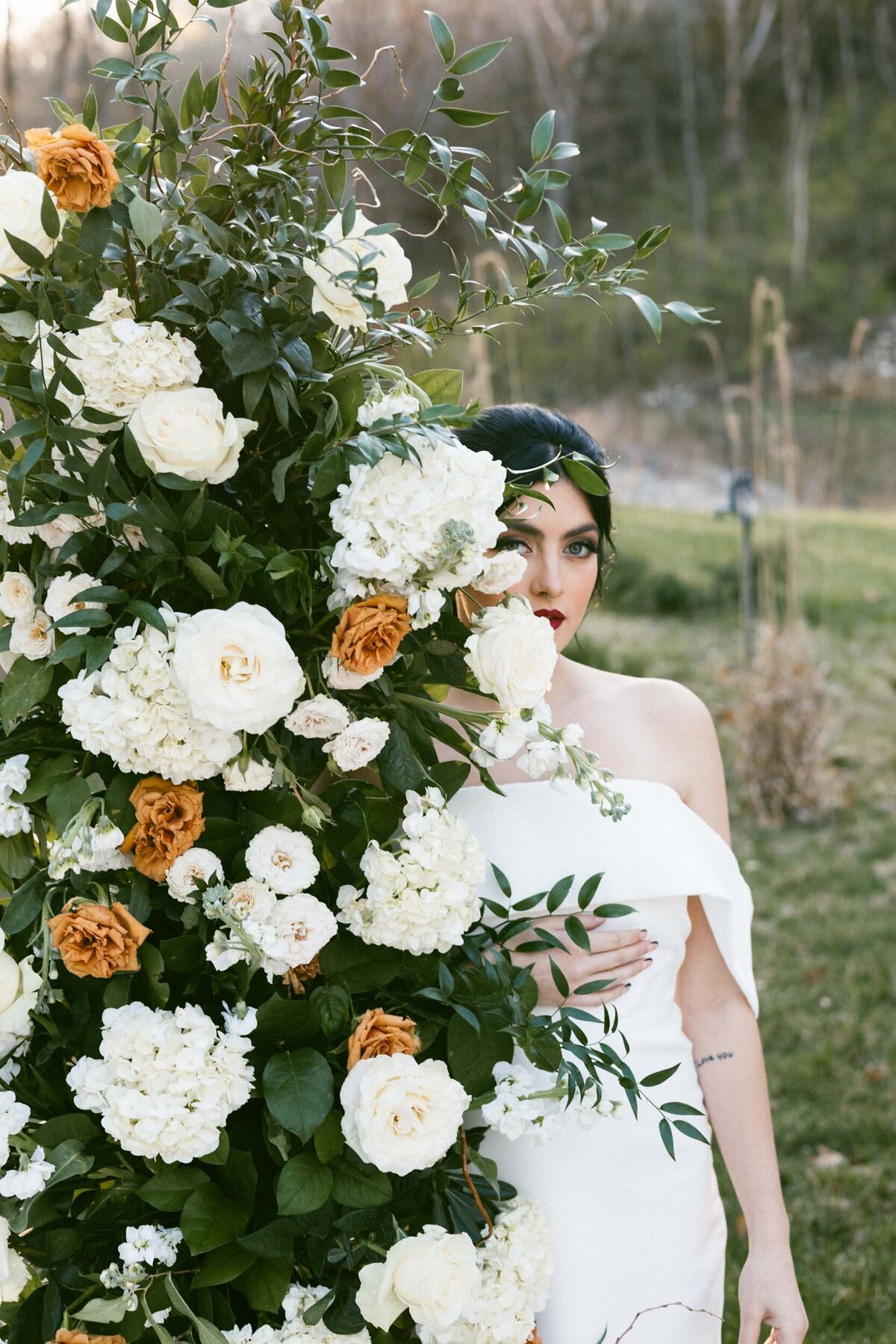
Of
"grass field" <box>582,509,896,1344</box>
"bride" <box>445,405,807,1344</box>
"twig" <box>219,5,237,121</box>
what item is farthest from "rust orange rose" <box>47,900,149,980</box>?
"grass field" <box>582,509,896,1344</box>

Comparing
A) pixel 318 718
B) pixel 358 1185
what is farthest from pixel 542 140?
pixel 358 1185

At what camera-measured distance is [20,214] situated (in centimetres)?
118

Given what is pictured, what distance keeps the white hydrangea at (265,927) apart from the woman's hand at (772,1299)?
107 centimetres

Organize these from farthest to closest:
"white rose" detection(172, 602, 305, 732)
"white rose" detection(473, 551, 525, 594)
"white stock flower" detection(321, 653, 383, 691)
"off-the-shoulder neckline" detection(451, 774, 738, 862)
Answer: "off-the-shoulder neckline" detection(451, 774, 738, 862)
"white rose" detection(473, 551, 525, 594)
"white stock flower" detection(321, 653, 383, 691)
"white rose" detection(172, 602, 305, 732)

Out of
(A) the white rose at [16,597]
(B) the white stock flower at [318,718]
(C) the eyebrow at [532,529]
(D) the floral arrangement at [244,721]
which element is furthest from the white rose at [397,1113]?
(C) the eyebrow at [532,529]

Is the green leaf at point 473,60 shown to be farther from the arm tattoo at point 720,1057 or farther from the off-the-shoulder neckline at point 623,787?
the arm tattoo at point 720,1057

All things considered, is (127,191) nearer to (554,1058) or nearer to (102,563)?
(102,563)

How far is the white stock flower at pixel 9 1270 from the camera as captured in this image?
1230 mm

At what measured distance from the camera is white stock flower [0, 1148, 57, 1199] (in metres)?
1.17

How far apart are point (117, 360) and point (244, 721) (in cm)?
37

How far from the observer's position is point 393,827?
1343 mm

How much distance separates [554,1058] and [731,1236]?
2928mm

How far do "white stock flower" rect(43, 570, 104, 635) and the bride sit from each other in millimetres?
607

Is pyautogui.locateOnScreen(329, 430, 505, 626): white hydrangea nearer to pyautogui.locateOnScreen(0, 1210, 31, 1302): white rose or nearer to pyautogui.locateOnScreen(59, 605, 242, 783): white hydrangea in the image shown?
pyautogui.locateOnScreen(59, 605, 242, 783): white hydrangea
